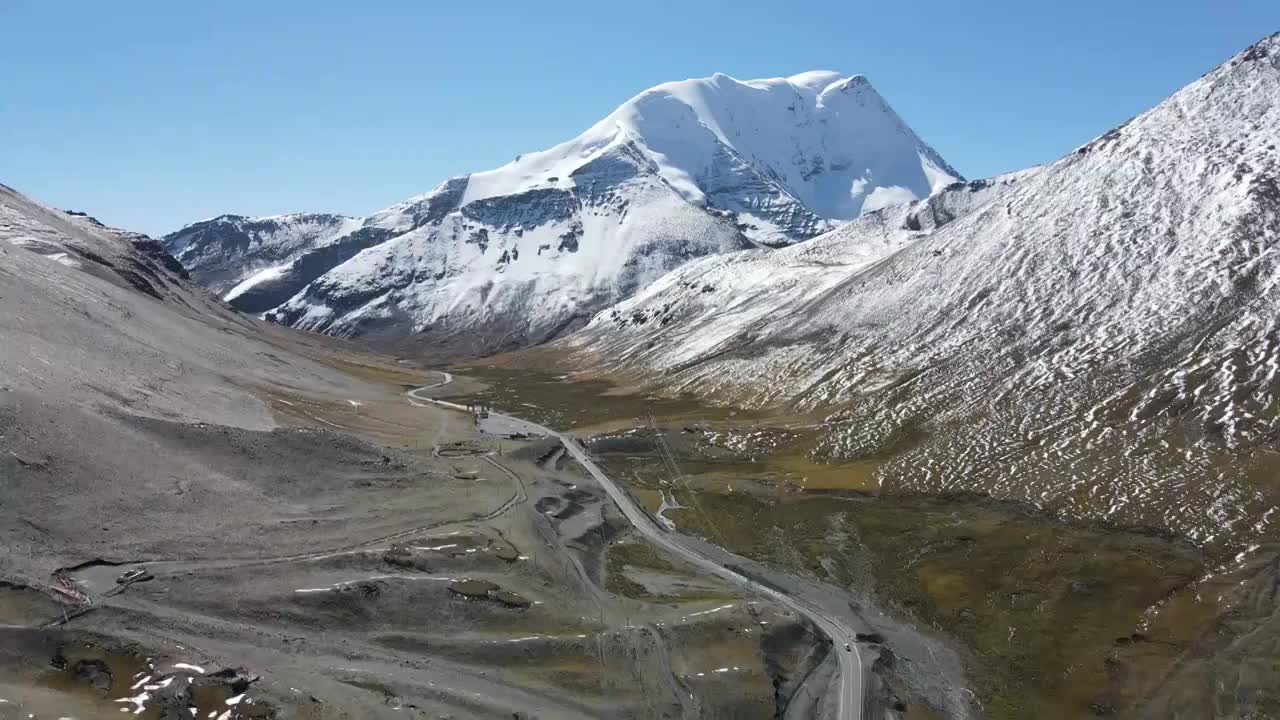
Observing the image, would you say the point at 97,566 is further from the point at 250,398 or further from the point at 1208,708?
the point at 1208,708

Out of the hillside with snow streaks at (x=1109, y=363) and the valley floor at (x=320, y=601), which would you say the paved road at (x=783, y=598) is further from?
the hillside with snow streaks at (x=1109, y=363)

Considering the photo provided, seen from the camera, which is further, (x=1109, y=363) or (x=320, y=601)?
(x=1109, y=363)

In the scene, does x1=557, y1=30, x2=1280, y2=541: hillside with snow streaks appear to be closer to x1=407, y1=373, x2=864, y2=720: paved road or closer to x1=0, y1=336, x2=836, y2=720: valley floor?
x1=407, y1=373, x2=864, y2=720: paved road

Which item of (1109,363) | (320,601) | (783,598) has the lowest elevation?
(320,601)

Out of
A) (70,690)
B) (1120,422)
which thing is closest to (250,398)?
(70,690)

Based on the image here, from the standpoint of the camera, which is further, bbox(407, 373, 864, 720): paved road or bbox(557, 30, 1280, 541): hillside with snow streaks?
bbox(557, 30, 1280, 541): hillside with snow streaks

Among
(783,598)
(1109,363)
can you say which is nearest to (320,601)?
(783,598)

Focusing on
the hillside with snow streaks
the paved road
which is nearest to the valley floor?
the paved road

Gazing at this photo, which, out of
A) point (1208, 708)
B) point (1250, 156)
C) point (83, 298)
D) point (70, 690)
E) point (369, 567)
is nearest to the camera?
point (70, 690)

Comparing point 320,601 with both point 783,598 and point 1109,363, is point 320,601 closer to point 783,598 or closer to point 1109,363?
point 783,598
